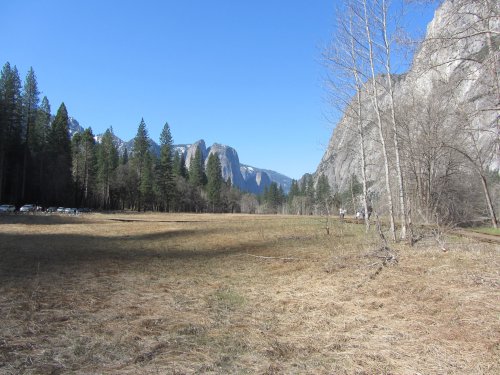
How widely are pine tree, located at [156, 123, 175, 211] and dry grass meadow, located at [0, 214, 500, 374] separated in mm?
79677

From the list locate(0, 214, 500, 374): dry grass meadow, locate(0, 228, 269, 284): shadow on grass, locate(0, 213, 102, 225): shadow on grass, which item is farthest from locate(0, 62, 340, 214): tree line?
locate(0, 214, 500, 374): dry grass meadow

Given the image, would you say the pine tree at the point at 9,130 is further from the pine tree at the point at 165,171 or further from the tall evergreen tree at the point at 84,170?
the pine tree at the point at 165,171

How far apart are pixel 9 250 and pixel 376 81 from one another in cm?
1584

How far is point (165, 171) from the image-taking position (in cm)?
8925

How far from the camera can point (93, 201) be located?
82.8m

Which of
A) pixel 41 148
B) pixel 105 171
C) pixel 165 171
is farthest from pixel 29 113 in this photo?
pixel 165 171

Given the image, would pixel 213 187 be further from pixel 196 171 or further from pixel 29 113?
pixel 29 113

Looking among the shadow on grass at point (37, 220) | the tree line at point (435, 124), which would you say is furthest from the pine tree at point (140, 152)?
the tree line at point (435, 124)

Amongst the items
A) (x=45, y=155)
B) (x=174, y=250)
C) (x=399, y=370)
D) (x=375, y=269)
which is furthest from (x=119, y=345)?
(x=45, y=155)

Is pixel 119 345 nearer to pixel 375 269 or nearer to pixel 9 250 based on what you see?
pixel 375 269

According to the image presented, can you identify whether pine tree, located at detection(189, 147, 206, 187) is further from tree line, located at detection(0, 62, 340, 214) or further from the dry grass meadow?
the dry grass meadow

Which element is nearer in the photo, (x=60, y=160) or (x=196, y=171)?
(x=60, y=160)

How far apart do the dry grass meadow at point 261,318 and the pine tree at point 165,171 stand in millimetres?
79677

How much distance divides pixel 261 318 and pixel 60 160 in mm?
68279
